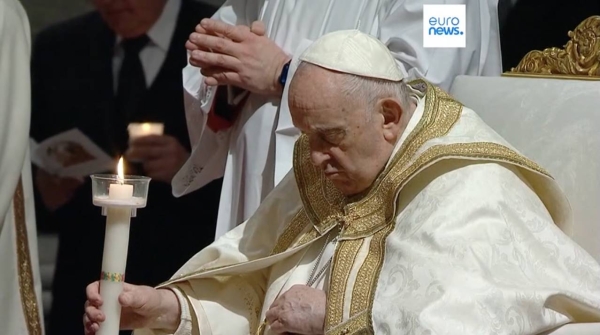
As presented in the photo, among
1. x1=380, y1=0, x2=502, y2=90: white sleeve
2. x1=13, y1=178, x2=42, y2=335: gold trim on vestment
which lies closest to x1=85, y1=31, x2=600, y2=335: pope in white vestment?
x1=380, y1=0, x2=502, y2=90: white sleeve

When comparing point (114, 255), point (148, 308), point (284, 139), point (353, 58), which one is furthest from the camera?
point (284, 139)

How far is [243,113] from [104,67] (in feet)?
5.33

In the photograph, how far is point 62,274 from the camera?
207 inches

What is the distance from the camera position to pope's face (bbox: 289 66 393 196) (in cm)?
264

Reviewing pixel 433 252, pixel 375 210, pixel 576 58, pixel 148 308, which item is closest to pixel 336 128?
pixel 375 210

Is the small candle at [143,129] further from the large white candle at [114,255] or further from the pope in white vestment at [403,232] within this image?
the large white candle at [114,255]

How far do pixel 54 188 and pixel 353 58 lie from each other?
2.86m

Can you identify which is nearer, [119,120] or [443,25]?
[443,25]

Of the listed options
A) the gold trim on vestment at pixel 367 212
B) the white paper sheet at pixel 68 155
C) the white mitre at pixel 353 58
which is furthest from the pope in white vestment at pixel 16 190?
the white paper sheet at pixel 68 155

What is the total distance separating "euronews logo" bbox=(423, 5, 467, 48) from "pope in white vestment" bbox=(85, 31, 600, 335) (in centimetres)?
59

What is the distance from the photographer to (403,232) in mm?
2676

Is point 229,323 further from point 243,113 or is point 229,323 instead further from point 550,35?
point 550,35

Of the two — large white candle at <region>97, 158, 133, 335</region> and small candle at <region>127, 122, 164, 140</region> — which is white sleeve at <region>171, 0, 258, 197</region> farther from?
large white candle at <region>97, 158, 133, 335</region>

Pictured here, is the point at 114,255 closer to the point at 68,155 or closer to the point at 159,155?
the point at 159,155
